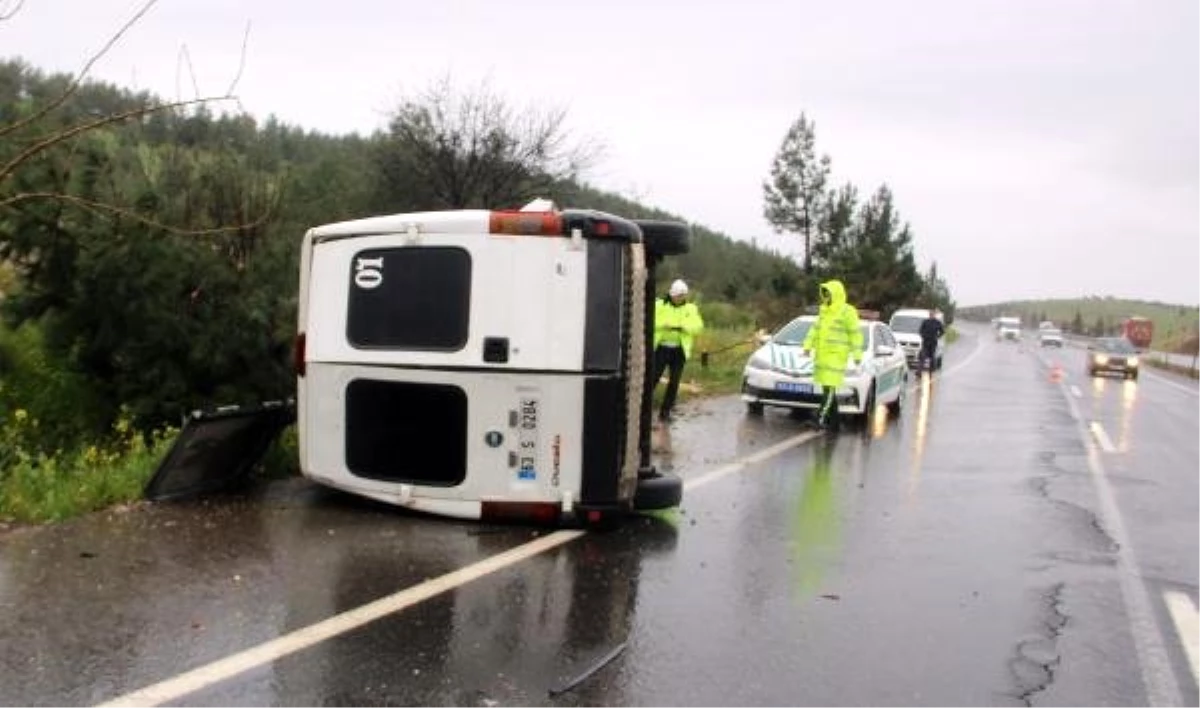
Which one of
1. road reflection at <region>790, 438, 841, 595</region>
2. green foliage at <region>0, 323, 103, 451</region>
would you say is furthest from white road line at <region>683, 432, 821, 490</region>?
green foliage at <region>0, 323, 103, 451</region>

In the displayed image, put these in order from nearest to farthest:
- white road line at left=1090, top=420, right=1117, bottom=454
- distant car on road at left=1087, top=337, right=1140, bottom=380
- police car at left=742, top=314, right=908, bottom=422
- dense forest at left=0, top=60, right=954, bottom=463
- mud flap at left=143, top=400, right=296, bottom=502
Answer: mud flap at left=143, top=400, right=296, bottom=502 → dense forest at left=0, top=60, right=954, bottom=463 → white road line at left=1090, top=420, right=1117, bottom=454 → police car at left=742, top=314, right=908, bottom=422 → distant car on road at left=1087, top=337, right=1140, bottom=380

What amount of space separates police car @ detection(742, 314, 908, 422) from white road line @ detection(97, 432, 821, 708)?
7.65m

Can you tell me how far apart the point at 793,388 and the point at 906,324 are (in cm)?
2077

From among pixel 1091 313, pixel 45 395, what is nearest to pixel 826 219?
pixel 45 395

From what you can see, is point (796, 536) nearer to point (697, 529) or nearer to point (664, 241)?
point (697, 529)

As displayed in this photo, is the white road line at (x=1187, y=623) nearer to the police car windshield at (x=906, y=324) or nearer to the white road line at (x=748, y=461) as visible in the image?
the white road line at (x=748, y=461)

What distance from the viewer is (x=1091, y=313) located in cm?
16138

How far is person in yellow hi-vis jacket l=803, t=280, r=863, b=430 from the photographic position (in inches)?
494

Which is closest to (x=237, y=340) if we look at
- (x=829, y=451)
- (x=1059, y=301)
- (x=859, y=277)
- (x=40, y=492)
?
(x=40, y=492)

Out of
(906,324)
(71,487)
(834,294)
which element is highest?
(834,294)

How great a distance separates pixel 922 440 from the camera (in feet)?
40.4

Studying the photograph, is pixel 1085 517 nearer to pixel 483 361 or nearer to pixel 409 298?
pixel 483 361

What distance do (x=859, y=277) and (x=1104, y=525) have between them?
127 ft

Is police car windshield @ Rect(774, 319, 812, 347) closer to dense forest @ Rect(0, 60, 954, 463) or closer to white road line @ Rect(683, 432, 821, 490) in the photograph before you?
white road line @ Rect(683, 432, 821, 490)
